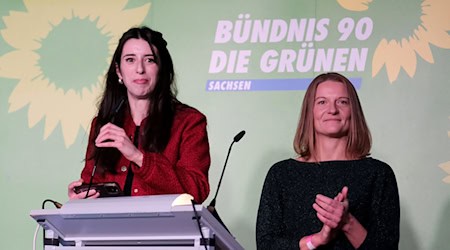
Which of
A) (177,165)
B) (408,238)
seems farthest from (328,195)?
(408,238)

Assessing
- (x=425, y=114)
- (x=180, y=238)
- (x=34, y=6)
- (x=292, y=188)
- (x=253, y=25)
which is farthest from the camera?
(x=34, y=6)

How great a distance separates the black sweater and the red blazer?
0.30 metres

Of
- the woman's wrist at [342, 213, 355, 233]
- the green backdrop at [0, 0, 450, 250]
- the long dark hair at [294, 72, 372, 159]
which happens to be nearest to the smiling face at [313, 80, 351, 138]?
the long dark hair at [294, 72, 372, 159]

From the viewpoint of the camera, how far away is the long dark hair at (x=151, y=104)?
242 cm

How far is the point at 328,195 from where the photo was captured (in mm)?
2512

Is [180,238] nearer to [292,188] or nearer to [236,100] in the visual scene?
[292,188]

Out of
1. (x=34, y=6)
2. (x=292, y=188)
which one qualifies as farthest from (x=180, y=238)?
(x=34, y=6)

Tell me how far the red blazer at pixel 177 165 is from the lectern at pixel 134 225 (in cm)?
32

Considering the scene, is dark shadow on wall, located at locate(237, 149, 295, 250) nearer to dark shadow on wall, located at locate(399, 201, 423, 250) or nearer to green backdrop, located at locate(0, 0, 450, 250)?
green backdrop, located at locate(0, 0, 450, 250)

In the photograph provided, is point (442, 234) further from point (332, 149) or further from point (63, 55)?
point (63, 55)

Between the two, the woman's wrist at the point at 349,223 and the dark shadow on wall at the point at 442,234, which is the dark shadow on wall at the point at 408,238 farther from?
the woman's wrist at the point at 349,223

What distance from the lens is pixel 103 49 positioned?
12.9 feet

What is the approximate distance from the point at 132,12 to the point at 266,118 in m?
0.91

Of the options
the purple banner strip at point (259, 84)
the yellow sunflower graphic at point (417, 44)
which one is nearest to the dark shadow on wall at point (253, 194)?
the purple banner strip at point (259, 84)
